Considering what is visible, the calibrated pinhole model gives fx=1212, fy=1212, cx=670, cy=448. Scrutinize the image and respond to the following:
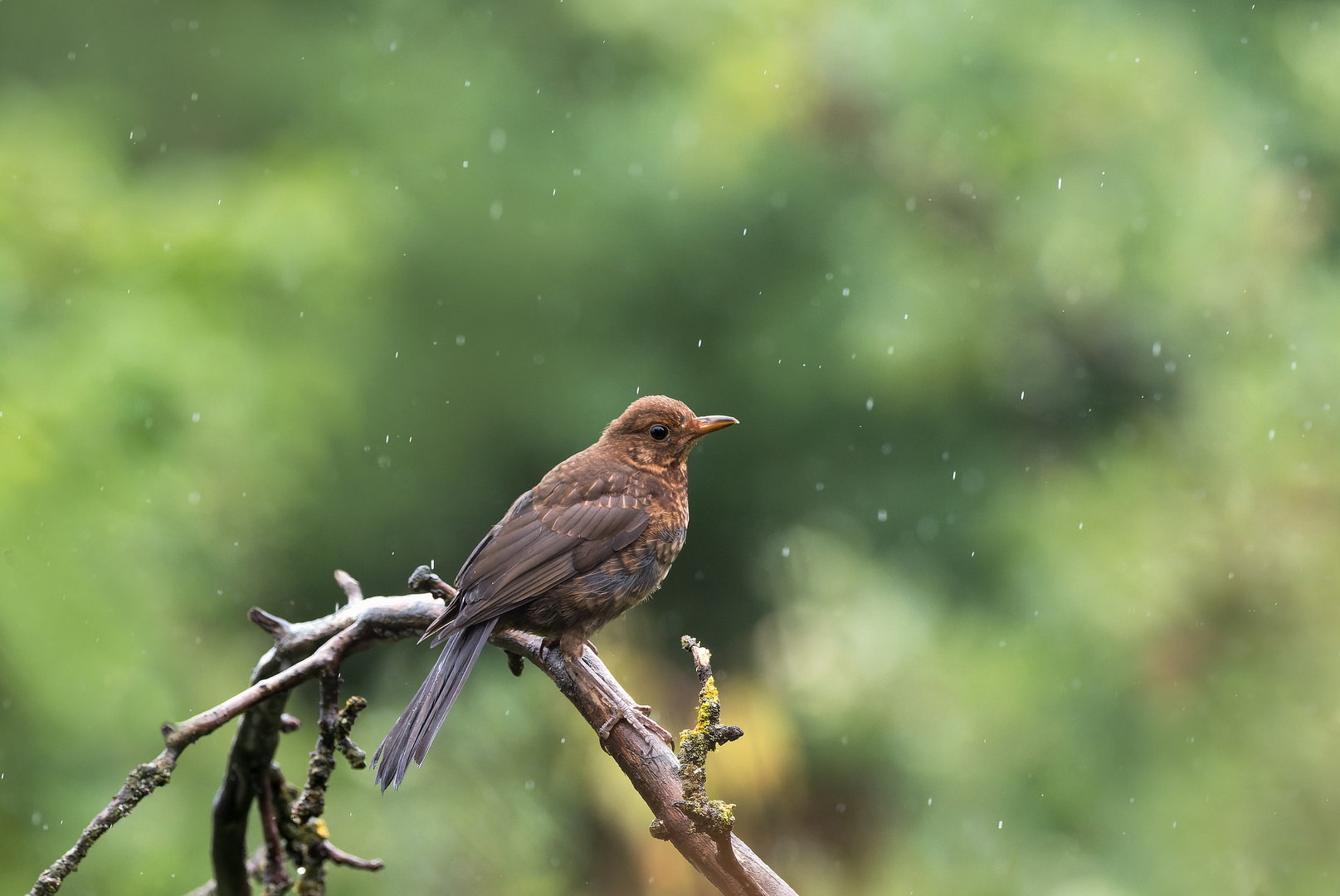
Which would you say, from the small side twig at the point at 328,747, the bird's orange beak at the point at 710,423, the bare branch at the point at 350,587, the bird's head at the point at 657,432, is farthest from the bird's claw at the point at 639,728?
the bird's head at the point at 657,432

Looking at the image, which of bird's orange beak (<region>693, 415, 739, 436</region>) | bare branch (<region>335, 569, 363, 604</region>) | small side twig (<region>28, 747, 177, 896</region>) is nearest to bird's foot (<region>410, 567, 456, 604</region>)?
bare branch (<region>335, 569, 363, 604</region>)

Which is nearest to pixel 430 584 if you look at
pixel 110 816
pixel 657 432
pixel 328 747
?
pixel 328 747

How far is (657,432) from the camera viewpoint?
110 inches

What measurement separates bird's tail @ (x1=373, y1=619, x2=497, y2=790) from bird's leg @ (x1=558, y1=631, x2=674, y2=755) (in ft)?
0.53

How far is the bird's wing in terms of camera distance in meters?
2.17

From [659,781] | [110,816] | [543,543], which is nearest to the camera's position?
[110,816]

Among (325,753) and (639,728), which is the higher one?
(325,753)

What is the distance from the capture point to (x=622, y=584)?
244 cm

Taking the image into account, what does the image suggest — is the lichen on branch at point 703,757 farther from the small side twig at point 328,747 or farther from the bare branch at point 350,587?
the bare branch at point 350,587

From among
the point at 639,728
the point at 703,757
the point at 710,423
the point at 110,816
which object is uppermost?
the point at 710,423

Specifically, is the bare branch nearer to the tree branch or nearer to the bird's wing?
the tree branch

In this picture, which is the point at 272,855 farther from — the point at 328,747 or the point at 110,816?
the point at 110,816

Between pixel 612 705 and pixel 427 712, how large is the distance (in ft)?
0.95

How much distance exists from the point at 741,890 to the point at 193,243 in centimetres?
351
